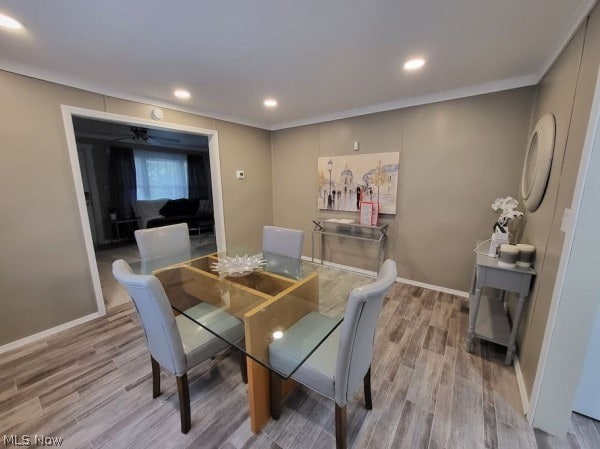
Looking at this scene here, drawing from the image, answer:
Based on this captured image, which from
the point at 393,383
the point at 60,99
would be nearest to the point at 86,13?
the point at 60,99

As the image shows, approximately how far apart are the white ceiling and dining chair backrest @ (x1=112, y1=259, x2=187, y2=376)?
1380 mm

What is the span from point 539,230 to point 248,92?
106 inches

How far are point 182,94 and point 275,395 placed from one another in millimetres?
2790

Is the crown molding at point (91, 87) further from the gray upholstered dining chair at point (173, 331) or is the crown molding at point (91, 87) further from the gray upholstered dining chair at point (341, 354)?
the gray upholstered dining chair at point (341, 354)

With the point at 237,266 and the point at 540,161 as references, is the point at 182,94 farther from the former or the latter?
the point at 540,161

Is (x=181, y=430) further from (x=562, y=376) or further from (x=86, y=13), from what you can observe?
(x=86, y=13)

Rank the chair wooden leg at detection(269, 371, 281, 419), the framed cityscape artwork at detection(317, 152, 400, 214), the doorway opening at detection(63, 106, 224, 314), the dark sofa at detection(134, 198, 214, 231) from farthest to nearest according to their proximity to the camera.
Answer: the dark sofa at detection(134, 198, 214, 231) → the doorway opening at detection(63, 106, 224, 314) → the framed cityscape artwork at detection(317, 152, 400, 214) → the chair wooden leg at detection(269, 371, 281, 419)

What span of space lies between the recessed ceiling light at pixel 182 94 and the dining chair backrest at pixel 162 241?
136cm

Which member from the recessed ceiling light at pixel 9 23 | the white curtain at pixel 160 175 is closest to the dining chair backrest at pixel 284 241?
the recessed ceiling light at pixel 9 23

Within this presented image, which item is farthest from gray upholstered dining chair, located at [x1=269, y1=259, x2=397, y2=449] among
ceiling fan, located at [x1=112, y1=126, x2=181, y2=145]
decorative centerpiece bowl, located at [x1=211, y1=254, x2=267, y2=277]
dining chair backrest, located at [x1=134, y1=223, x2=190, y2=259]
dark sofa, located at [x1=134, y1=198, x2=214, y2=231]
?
dark sofa, located at [x1=134, y1=198, x2=214, y2=231]

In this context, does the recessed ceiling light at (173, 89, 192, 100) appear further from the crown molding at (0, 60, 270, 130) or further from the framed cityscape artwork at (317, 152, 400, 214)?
the framed cityscape artwork at (317, 152, 400, 214)

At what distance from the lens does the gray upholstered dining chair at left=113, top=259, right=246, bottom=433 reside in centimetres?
112

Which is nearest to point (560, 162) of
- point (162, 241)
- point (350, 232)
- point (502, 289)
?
point (502, 289)

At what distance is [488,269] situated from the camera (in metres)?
1.74
